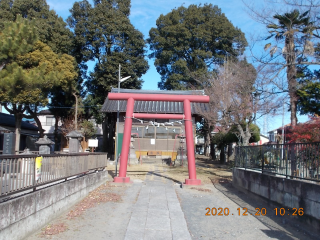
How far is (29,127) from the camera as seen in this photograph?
122 ft

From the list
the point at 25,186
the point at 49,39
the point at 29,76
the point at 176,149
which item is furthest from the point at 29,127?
the point at 25,186

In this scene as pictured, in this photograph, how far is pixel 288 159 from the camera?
7445 millimetres

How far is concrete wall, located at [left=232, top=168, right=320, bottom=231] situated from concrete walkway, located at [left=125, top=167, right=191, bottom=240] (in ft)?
8.06

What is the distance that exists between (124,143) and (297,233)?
762 cm

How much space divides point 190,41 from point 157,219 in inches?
1092

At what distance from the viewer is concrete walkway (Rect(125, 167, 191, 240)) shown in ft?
18.3

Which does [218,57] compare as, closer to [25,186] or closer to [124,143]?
[124,143]

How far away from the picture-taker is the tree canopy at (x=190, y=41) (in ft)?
102

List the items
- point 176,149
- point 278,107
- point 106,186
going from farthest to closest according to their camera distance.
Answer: point 176,149 → point 278,107 → point 106,186

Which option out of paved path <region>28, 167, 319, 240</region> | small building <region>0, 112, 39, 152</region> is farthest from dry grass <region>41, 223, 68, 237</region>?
small building <region>0, 112, 39, 152</region>
